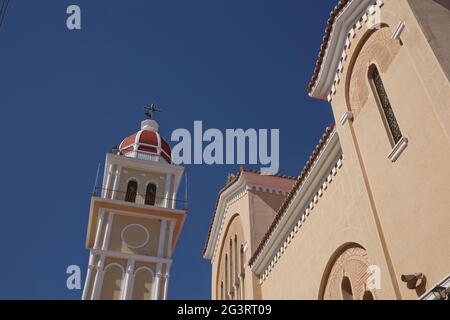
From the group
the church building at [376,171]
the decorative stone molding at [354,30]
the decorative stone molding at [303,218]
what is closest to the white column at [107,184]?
the decorative stone molding at [303,218]

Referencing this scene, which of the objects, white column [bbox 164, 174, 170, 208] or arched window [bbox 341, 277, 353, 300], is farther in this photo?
white column [bbox 164, 174, 170, 208]

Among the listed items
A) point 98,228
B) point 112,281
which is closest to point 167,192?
point 98,228

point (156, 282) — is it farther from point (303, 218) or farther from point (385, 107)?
point (385, 107)

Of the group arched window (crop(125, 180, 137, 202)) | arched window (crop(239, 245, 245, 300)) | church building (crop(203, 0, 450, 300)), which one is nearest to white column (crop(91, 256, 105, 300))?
arched window (crop(125, 180, 137, 202))

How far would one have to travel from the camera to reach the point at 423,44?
6.50 meters

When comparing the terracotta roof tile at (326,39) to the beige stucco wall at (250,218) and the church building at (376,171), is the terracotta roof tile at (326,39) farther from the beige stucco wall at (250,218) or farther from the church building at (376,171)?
the beige stucco wall at (250,218)

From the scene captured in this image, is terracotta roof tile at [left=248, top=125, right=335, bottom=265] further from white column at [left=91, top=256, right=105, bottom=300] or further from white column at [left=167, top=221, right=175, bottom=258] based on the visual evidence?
white column at [left=91, top=256, right=105, bottom=300]

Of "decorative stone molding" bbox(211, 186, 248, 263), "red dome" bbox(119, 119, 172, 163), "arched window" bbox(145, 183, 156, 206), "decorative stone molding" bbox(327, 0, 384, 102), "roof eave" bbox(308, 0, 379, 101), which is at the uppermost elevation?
"red dome" bbox(119, 119, 172, 163)

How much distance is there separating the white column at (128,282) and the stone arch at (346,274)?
10810 mm

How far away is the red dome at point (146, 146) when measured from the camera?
24.5m

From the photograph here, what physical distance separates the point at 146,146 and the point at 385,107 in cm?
1855

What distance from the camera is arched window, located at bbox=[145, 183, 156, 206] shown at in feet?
72.9

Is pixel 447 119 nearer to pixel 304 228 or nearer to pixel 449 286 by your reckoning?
pixel 449 286

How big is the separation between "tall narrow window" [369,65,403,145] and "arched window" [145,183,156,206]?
1570 cm
